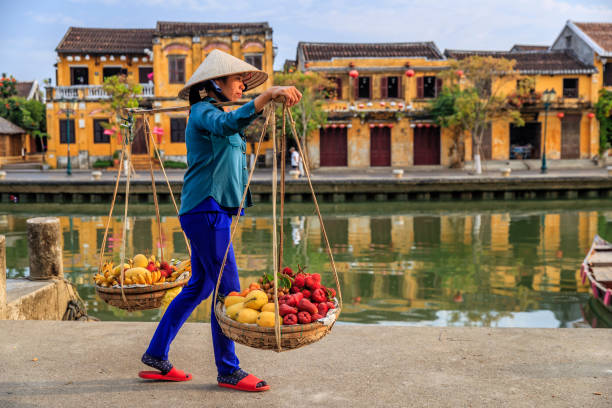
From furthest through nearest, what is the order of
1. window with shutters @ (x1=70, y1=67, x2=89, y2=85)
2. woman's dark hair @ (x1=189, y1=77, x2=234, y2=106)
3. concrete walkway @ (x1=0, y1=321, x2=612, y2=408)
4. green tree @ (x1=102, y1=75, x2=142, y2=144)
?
window with shutters @ (x1=70, y1=67, x2=89, y2=85), green tree @ (x1=102, y1=75, x2=142, y2=144), woman's dark hair @ (x1=189, y1=77, x2=234, y2=106), concrete walkway @ (x1=0, y1=321, x2=612, y2=408)

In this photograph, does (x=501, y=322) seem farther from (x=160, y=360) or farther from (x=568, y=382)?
(x=160, y=360)

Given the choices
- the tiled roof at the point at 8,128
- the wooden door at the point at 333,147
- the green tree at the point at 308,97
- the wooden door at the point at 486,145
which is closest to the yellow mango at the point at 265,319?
the green tree at the point at 308,97

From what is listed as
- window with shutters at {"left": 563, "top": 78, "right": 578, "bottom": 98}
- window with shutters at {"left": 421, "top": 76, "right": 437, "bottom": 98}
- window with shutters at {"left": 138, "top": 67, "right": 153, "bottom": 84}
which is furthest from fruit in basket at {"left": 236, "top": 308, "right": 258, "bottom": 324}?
window with shutters at {"left": 138, "top": 67, "right": 153, "bottom": 84}

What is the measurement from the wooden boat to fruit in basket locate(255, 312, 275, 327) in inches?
209

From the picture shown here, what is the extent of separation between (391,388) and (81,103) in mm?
25697

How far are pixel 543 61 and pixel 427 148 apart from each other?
21.1ft

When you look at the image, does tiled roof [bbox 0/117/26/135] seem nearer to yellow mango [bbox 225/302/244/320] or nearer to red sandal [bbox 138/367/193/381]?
red sandal [bbox 138/367/193/381]

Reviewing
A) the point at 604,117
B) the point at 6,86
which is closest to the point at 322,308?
Result: the point at 604,117

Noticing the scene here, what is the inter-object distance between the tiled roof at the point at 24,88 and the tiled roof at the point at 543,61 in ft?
83.8

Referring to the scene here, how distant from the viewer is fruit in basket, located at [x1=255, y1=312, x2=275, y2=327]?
2568mm

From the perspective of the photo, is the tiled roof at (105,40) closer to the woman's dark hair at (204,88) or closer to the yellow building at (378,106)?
the yellow building at (378,106)

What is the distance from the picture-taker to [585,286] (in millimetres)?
7797

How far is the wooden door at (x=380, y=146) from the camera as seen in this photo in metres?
25.9

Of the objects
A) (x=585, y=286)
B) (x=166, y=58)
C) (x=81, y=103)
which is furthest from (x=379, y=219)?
(x=81, y=103)
